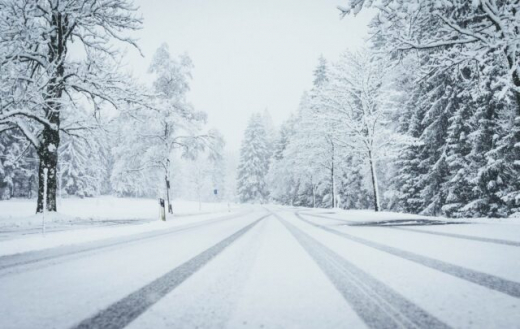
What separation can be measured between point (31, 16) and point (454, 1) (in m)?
15.0

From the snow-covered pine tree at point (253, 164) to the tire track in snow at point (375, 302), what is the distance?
6730 cm

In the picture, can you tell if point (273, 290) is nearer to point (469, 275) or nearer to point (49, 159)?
point (469, 275)

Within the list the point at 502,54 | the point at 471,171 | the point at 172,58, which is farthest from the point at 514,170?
the point at 172,58

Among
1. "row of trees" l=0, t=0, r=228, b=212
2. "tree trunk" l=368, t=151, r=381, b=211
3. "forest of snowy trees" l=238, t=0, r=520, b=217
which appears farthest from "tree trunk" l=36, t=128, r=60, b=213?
"tree trunk" l=368, t=151, r=381, b=211

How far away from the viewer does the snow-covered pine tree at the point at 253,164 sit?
71.5 metres

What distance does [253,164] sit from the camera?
71.2 metres

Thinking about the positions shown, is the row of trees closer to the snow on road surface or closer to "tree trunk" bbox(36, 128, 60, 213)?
"tree trunk" bbox(36, 128, 60, 213)

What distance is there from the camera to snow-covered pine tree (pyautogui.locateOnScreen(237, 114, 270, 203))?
71500 mm

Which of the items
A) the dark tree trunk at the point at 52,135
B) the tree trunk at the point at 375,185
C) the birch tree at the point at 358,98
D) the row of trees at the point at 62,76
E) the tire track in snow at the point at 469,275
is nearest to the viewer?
the tire track in snow at the point at 469,275

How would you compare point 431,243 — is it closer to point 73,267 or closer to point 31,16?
point 73,267

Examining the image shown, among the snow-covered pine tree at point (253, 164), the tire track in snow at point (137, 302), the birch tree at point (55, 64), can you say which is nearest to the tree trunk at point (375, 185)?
the birch tree at point (55, 64)

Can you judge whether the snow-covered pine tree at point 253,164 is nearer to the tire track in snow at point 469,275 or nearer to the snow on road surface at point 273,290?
the snow on road surface at point 273,290

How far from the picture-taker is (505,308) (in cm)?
216

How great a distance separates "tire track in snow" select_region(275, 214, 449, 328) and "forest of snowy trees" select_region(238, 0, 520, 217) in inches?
277
